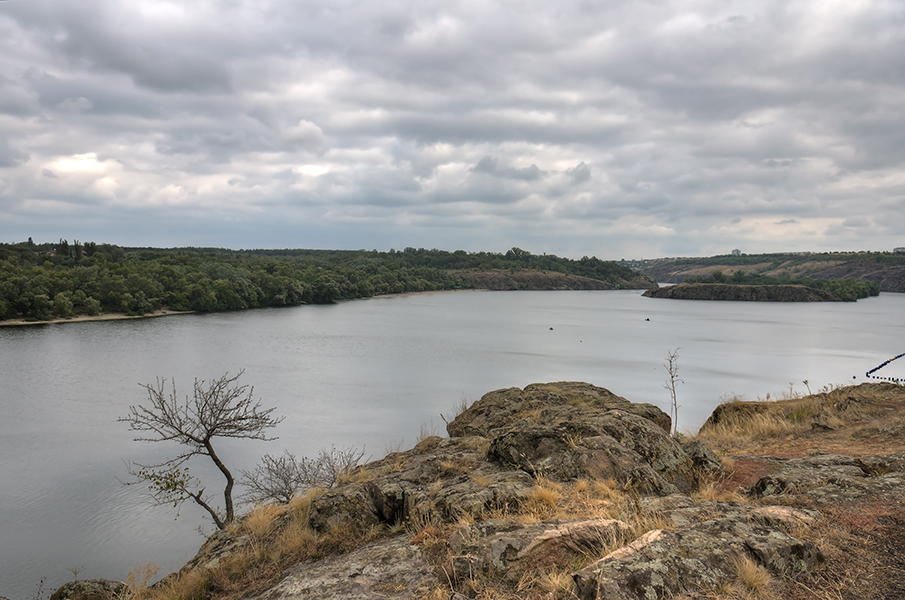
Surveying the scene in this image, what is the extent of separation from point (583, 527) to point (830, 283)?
176261mm

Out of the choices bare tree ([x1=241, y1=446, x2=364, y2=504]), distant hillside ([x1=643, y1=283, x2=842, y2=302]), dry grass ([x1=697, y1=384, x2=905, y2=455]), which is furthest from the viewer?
distant hillside ([x1=643, y1=283, x2=842, y2=302])

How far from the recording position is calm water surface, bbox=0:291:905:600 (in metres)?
16.4

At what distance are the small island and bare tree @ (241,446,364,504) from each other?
14990 centimetres

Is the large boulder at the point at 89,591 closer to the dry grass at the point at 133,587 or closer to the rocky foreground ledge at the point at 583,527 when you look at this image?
the dry grass at the point at 133,587

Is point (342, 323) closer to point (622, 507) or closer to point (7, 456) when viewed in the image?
point (7, 456)

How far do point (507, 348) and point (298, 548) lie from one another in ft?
162

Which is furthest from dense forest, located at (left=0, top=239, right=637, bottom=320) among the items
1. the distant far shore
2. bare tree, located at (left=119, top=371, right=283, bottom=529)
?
bare tree, located at (left=119, top=371, right=283, bottom=529)

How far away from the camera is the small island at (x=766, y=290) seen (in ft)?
445

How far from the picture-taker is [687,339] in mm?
62688

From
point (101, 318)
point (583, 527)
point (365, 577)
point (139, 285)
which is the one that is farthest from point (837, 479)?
point (139, 285)

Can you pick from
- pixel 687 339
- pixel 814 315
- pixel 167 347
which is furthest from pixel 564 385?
pixel 814 315

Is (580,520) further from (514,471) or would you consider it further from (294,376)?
(294,376)

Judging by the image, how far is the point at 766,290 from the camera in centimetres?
14050

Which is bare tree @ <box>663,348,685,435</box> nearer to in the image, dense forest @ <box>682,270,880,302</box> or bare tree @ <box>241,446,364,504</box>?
bare tree @ <box>241,446,364,504</box>
